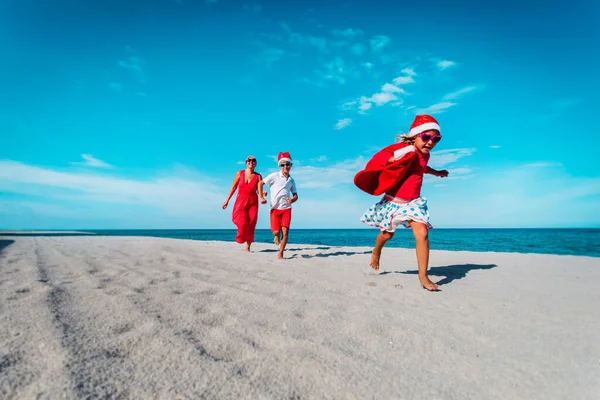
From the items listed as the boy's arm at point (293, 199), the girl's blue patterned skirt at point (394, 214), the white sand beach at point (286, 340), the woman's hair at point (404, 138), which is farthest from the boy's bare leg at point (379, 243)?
the boy's arm at point (293, 199)

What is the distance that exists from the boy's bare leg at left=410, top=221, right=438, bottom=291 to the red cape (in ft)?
1.95

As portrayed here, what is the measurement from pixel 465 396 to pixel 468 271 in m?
3.68

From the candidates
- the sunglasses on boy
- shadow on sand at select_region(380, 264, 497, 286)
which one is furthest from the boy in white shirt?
the sunglasses on boy

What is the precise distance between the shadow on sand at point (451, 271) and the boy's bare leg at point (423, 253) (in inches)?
17.2

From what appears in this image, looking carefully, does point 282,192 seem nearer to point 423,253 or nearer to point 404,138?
point 404,138

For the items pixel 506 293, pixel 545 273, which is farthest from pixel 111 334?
pixel 545 273

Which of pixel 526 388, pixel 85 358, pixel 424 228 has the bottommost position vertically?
pixel 526 388

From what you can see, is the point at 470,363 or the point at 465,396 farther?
the point at 470,363

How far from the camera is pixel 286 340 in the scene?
167cm

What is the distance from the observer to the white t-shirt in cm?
689

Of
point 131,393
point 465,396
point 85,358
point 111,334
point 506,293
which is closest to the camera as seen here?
point 131,393

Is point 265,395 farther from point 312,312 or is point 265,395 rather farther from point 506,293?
point 506,293

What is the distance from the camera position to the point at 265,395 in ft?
3.82

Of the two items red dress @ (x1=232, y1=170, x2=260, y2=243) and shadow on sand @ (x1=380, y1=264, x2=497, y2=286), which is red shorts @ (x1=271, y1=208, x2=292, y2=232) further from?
shadow on sand @ (x1=380, y1=264, x2=497, y2=286)
